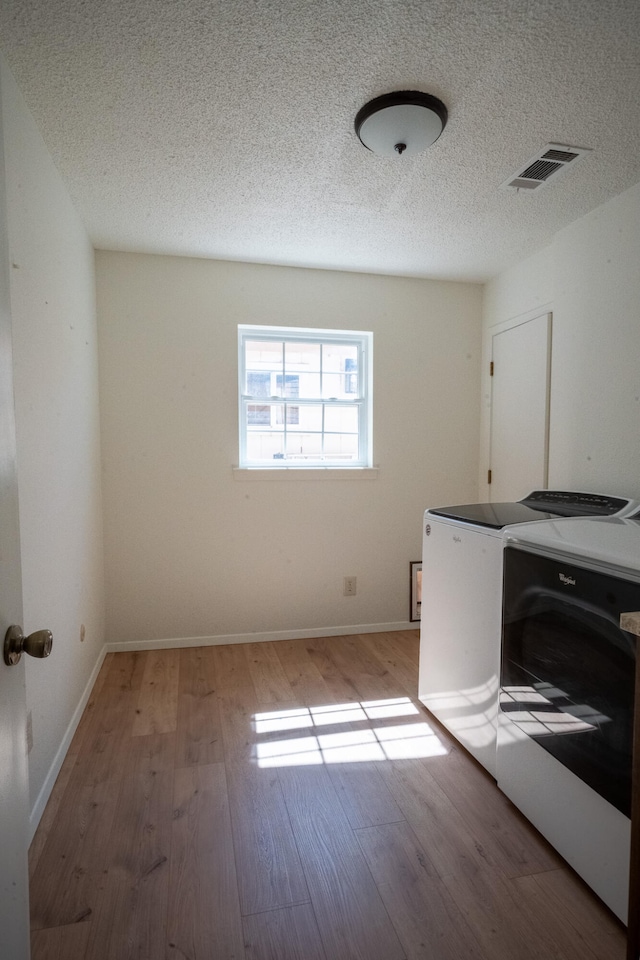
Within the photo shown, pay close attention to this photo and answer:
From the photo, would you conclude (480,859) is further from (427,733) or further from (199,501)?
(199,501)

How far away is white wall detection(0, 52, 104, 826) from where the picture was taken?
64.6 inches

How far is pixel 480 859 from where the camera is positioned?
152 cm

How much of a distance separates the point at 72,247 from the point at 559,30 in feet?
6.97

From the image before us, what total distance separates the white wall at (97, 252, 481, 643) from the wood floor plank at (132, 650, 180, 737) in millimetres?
214

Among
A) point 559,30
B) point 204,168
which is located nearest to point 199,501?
point 204,168

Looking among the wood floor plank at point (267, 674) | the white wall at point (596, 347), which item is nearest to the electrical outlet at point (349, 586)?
the wood floor plank at point (267, 674)

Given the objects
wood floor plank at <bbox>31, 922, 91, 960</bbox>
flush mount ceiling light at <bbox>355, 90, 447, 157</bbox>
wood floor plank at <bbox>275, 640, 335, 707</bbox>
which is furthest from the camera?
wood floor plank at <bbox>275, 640, 335, 707</bbox>

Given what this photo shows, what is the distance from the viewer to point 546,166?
2055mm

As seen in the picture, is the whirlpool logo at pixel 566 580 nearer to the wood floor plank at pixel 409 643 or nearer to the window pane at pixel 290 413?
the wood floor plank at pixel 409 643

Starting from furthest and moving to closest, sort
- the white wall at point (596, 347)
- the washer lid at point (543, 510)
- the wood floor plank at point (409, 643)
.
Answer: the wood floor plank at point (409, 643) → the white wall at point (596, 347) → the washer lid at point (543, 510)

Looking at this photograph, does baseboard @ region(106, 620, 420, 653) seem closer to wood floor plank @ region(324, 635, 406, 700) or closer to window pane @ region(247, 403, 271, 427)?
wood floor plank @ region(324, 635, 406, 700)

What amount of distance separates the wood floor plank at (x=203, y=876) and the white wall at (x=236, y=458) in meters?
1.43

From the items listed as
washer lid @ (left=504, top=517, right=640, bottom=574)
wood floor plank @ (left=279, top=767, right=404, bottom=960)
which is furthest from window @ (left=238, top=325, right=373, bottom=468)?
wood floor plank @ (left=279, top=767, right=404, bottom=960)

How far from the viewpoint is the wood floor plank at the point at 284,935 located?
1.23 meters
